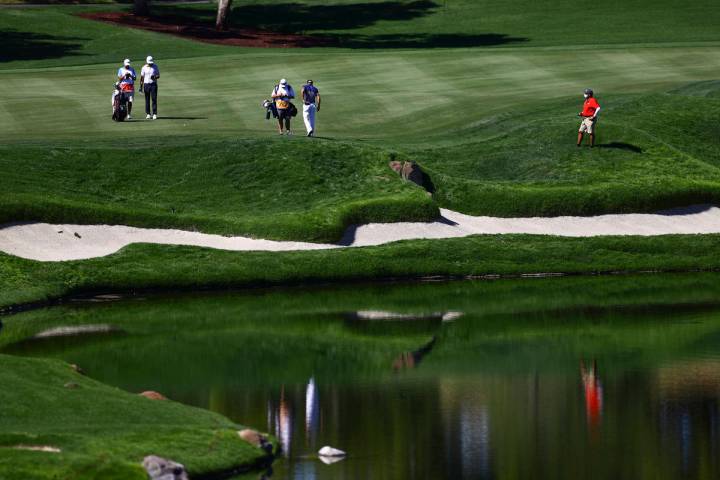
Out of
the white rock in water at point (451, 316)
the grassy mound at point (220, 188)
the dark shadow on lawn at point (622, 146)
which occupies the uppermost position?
the dark shadow on lawn at point (622, 146)

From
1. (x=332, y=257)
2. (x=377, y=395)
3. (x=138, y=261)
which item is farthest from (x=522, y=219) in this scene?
(x=377, y=395)

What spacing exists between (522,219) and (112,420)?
90.3 feet

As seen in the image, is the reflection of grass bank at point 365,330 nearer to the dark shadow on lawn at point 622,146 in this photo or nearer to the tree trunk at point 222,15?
the dark shadow on lawn at point 622,146

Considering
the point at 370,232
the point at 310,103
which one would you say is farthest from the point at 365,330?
the point at 310,103

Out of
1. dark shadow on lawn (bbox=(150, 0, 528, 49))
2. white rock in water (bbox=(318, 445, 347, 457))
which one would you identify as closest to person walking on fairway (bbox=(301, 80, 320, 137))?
white rock in water (bbox=(318, 445, 347, 457))

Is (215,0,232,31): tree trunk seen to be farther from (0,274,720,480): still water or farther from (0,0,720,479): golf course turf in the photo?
(0,274,720,480): still water

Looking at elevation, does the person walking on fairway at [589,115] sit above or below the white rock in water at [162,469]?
above

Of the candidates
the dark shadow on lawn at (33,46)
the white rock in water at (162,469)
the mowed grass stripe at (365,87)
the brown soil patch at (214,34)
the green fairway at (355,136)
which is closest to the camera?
the white rock in water at (162,469)

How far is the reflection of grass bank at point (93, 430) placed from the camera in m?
18.5

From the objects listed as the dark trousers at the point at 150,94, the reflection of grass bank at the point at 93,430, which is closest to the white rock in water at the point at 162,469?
the reflection of grass bank at the point at 93,430

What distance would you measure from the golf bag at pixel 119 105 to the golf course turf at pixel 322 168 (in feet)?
2.19

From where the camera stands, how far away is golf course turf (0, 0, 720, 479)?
38.3 meters

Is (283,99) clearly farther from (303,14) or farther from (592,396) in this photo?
(303,14)

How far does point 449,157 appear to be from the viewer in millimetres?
52688
